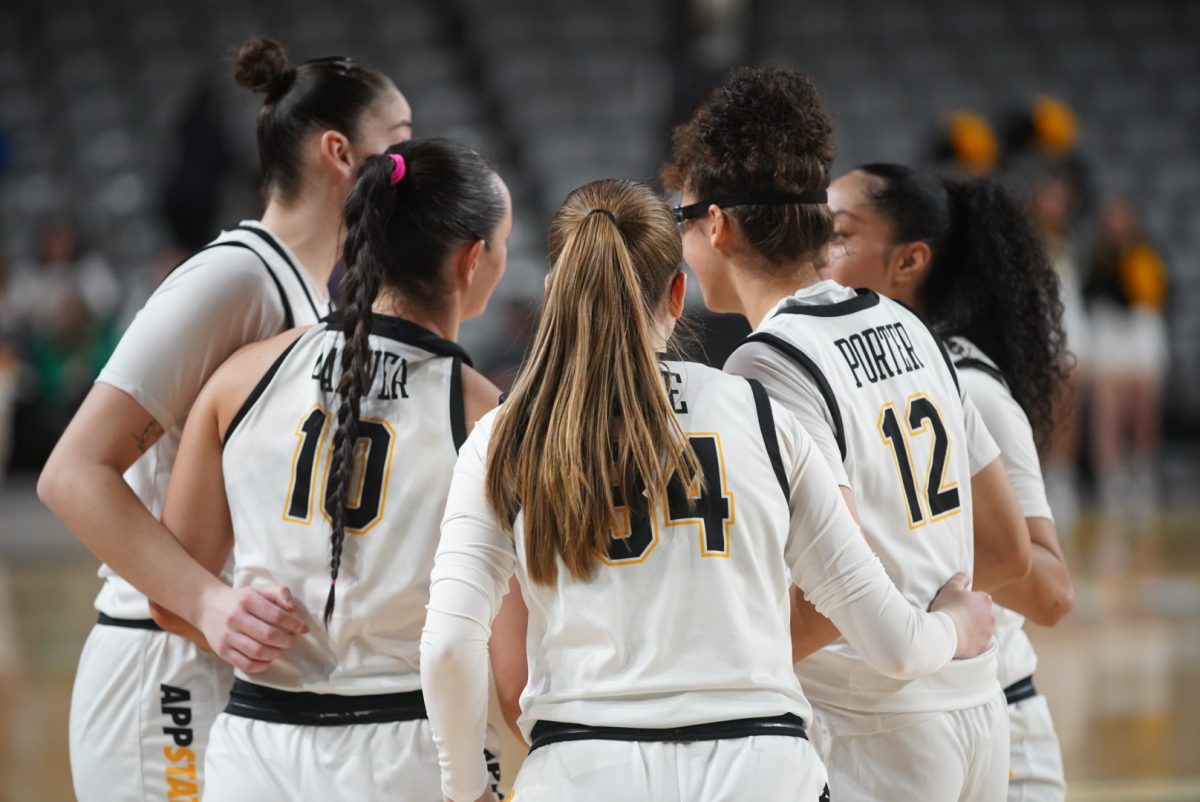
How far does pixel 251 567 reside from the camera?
6.93ft

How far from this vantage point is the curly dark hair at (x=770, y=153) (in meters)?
2.06

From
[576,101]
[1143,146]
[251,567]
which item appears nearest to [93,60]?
[576,101]

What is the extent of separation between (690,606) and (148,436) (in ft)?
3.57

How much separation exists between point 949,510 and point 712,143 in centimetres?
68

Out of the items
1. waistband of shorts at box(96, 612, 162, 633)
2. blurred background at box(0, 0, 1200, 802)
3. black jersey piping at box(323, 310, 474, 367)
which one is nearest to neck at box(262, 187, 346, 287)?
black jersey piping at box(323, 310, 474, 367)

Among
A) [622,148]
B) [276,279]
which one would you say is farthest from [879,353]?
[622,148]

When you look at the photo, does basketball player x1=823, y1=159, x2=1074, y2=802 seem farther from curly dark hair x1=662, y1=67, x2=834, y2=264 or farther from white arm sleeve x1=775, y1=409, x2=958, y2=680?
white arm sleeve x1=775, y1=409, x2=958, y2=680

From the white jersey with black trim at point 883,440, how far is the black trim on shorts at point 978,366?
36 cm

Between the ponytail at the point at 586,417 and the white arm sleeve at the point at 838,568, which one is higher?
the ponytail at the point at 586,417

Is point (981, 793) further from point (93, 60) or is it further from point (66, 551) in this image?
point (93, 60)

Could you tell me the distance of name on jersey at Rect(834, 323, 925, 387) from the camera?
6.75 ft

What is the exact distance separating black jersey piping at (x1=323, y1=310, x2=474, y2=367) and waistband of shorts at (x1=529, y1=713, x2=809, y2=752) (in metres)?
0.63

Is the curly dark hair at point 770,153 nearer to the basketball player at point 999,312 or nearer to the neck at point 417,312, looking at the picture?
the basketball player at point 999,312

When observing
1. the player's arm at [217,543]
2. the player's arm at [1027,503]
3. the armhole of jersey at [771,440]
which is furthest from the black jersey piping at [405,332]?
the player's arm at [1027,503]
